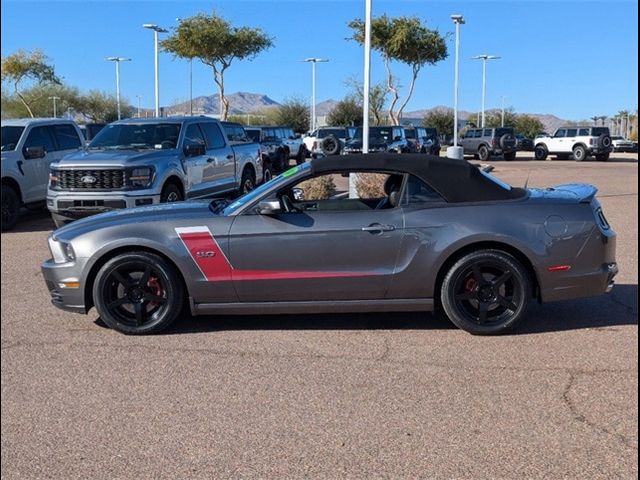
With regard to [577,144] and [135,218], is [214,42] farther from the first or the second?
[135,218]

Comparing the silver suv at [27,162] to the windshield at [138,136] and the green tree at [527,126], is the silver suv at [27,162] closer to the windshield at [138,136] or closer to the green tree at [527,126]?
the windshield at [138,136]

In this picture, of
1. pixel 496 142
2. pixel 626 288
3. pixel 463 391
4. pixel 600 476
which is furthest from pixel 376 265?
pixel 496 142

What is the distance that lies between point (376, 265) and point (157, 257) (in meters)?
1.82

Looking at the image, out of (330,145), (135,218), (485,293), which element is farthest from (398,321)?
(330,145)

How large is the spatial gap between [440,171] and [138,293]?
2761mm

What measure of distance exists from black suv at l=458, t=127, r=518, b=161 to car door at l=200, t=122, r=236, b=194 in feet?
93.8

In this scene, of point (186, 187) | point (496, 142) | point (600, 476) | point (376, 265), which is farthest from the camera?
point (496, 142)

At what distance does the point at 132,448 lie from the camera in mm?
3738

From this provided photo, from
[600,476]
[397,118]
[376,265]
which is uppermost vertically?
[397,118]

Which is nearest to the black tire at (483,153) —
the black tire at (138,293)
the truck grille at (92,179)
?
the truck grille at (92,179)

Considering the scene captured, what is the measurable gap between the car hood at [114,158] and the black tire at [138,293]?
524cm

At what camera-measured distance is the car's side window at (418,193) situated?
5883 mm

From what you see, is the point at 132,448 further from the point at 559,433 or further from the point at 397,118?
→ the point at 397,118

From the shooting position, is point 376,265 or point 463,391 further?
point 376,265
